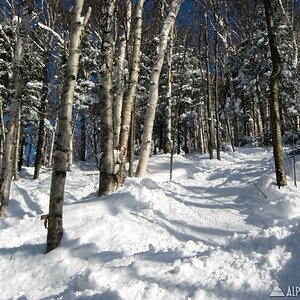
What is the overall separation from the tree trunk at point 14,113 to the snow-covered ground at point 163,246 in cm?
74

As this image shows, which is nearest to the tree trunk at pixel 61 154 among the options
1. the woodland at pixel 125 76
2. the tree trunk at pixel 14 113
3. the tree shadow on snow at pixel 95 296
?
the woodland at pixel 125 76

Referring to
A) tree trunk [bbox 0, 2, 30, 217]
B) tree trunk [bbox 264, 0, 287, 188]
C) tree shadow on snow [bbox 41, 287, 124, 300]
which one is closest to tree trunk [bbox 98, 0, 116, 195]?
tree trunk [bbox 0, 2, 30, 217]

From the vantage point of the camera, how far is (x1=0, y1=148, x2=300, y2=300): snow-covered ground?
3.13m

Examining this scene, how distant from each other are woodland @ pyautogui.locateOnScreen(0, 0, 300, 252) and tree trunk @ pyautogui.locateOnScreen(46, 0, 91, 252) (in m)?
0.02

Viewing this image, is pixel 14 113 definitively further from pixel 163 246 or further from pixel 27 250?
pixel 163 246

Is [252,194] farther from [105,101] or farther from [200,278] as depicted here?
[200,278]

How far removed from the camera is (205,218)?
631 centimetres

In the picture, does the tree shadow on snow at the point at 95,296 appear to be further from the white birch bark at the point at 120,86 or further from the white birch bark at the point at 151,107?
the white birch bark at the point at 120,86

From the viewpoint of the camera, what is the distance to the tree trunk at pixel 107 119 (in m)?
6.68

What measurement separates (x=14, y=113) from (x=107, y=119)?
124 inches

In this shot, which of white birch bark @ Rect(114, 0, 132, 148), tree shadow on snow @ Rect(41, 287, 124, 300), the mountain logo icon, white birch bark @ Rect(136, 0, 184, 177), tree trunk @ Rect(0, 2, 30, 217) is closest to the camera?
the mountain logo icon

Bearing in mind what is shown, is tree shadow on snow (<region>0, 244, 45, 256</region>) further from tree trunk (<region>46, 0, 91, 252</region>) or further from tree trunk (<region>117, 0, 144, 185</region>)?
tree trunk (<region>117, 0, 144, 185</region>)

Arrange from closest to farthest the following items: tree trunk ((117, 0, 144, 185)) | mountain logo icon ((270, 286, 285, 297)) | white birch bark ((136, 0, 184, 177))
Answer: mountain logo icon ((270, 286, 285, 297))
tree trunk ((117, 0, 144, 185))
white birch bark ((136, 0, 184, 177))

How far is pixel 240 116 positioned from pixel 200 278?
2625cm
